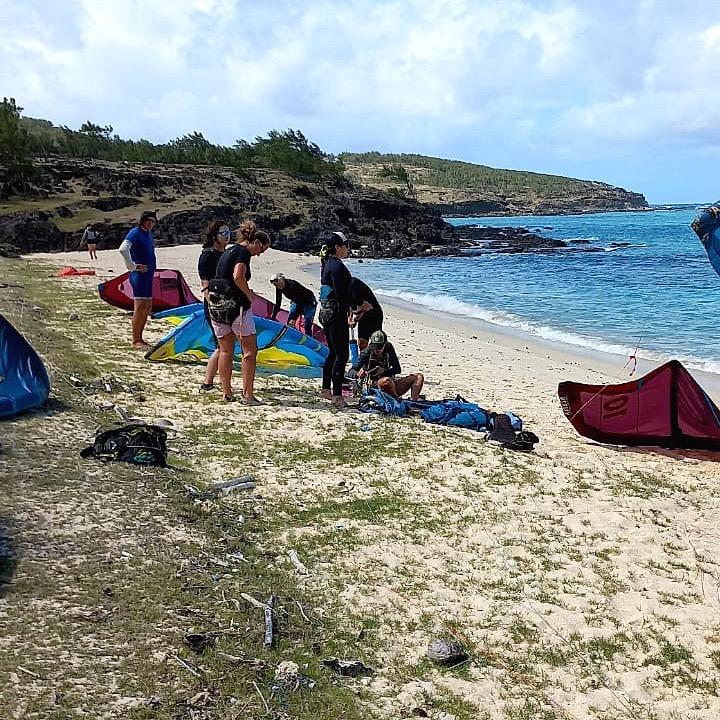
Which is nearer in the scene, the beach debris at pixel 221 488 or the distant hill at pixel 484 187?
the beach debris at pixel 221 488

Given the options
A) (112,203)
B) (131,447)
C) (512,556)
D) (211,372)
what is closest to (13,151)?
(112,203)

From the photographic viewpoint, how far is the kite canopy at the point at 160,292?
12.1 m

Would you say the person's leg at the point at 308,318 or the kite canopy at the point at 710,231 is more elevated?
the kite canopy at the point at 710,231

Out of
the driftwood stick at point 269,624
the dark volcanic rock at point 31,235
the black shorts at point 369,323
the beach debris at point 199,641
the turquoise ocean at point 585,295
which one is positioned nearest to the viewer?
the beach debris at point 199,641

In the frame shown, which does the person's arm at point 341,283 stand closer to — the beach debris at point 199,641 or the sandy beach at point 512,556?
the sandy beach at point 512,556

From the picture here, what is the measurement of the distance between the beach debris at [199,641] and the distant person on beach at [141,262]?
664 centimetres

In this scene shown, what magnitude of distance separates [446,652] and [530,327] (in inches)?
554

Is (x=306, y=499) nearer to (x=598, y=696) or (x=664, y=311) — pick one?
(x=598, y=696)

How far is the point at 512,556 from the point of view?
4.53m

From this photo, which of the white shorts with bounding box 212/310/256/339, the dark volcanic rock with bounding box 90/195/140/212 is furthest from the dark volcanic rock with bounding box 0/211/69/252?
the white shorts with bounding box 212/310/256/339

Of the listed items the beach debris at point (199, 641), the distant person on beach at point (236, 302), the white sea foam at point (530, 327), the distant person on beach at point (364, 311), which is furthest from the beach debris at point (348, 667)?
the white sea foam at point (530, 327)

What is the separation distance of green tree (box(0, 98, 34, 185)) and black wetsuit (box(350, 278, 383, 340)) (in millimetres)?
38102

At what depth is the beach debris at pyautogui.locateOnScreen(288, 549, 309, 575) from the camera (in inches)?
162

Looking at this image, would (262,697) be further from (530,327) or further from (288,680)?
(530,327)
